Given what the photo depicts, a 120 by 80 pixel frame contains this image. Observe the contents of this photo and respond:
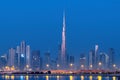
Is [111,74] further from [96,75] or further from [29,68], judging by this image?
[29,68]

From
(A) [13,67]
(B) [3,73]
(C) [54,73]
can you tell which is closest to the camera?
(C) [54,73]

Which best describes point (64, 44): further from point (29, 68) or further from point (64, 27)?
→ point (29, 68)

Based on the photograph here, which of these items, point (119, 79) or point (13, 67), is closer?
point (119, 79)

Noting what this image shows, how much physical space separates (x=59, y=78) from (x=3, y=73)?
2517cm

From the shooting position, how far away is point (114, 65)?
172 metres

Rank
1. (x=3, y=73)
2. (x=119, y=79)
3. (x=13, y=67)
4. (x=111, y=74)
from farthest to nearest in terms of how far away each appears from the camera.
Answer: (x=13, y=67), (x=3, y=73), (x=111, y=74), (x=119, y=79)

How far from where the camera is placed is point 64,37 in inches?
5989

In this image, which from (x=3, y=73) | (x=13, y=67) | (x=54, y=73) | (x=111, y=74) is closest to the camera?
(x=111, y=74)

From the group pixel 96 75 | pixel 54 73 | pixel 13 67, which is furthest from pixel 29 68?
pixel 96 75

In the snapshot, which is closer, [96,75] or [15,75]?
[96,75]

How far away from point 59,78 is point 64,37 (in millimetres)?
13809

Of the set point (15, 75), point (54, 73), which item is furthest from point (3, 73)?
point (54, 73)

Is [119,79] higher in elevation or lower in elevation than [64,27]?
lower

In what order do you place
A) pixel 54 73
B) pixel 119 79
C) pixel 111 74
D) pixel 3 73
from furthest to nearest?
pixel 3 73 < pixel 54 73 < pixel 111 74 < pixel 119 79
